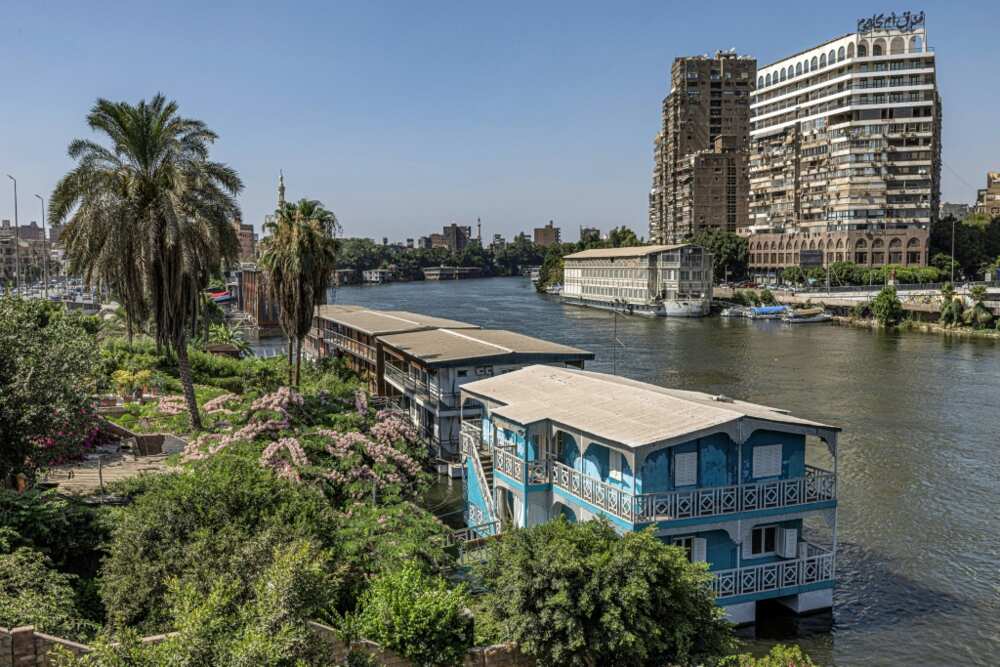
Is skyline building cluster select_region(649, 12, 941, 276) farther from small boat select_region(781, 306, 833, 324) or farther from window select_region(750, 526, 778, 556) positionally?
window select_region(750, 526, 778, 556)

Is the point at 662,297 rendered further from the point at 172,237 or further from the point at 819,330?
the point at 172,237

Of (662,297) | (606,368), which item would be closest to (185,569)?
(606,368)

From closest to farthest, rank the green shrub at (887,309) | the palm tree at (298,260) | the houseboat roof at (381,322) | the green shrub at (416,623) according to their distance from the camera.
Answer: the green shrub at (416,623) < the palm tree at (298,260) < the houseboat roof at (381,322) < the green shrub at (887,309)

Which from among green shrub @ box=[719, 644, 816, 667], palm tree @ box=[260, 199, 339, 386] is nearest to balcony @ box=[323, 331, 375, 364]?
palm tree @ box=[260, 199, 339, 386]

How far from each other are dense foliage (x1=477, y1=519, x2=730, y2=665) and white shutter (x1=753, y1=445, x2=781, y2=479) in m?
6.23

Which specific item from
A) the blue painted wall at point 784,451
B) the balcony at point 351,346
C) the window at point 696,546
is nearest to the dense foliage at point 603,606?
the window at point 696,546

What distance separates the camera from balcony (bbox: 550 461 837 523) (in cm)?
2034

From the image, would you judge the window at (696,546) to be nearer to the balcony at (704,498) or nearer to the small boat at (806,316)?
the balcony at (704,498)

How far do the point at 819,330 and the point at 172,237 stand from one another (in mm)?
90187

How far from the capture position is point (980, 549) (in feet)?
93.0

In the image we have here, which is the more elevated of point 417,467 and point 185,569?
point 185,569

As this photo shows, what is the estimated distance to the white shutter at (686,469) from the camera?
2100 centimetres

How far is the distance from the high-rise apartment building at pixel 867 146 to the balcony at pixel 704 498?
12545cm

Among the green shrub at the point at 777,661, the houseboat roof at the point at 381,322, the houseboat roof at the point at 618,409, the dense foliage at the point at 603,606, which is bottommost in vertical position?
the green shrub at the point at 777,661
